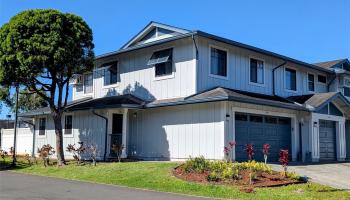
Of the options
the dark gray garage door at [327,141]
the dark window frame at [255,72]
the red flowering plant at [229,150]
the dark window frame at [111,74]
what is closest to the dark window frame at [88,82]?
the dark window frame at [111,74]

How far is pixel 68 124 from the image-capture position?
85.8 ft

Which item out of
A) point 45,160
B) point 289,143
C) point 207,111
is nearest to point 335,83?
point 289,143

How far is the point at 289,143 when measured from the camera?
23.7 m

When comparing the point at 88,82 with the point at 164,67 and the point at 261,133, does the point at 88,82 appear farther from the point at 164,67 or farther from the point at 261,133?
the point at 261,133

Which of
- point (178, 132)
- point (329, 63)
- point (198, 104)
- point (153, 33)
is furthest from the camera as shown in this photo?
point (329, 63)

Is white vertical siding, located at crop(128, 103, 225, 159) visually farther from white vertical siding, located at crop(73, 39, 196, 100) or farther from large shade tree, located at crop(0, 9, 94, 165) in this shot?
large shade tree, located at crop(0, 9, 94, 165)

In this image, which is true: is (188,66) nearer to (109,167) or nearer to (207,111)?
(207,111)

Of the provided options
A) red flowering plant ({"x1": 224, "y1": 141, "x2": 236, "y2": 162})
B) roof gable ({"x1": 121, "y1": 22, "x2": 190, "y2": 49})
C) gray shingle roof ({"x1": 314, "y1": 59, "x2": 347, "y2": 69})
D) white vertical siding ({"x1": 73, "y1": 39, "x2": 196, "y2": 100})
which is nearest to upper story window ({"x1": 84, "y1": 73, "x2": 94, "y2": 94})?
white vertical siding ({"x1": 73, "y1": 39, "x2": 196, "y2": 100})

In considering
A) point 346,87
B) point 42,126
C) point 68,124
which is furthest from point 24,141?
point 346,87

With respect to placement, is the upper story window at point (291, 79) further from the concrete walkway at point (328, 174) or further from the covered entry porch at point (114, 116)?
the covered entry porch at point (114, 116)

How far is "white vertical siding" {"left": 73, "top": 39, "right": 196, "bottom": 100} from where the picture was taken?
21.2 meters

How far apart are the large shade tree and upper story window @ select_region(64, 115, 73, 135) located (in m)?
4.57

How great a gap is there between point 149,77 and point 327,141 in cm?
1097

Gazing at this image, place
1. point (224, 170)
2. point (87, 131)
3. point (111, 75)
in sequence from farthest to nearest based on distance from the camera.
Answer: point (111, 75) < point (87, 131) < point (224, 170)
